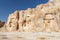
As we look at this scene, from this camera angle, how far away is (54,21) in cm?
2980

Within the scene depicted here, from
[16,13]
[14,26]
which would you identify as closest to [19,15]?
[16,13]

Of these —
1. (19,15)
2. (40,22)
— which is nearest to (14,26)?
(19,15)

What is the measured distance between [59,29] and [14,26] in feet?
81.6

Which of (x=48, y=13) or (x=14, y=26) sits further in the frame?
(x=14, y=26)

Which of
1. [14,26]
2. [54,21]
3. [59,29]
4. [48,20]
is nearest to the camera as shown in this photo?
[59,29]

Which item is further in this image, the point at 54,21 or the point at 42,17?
the point at 42,17

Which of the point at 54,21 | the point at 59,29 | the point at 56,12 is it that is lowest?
the point at 59,29

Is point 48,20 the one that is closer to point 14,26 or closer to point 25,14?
point 25,14

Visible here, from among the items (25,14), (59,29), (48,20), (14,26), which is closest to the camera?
(59,29)

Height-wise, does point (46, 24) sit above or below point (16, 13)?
below

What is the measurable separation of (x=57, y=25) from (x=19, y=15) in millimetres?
24231

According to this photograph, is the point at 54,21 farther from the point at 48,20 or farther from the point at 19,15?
the point at 19,15

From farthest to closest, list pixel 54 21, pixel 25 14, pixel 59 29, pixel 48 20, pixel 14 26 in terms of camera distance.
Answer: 1. pixel 14 26
2. pixel 25 14
3. pixel 48 20
4. pixel 54 21
5. pixel 59 29

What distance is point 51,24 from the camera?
100ft
